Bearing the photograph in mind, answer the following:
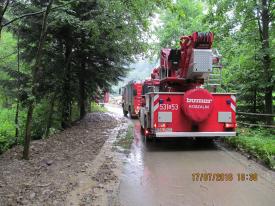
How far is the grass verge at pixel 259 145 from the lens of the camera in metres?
8.00

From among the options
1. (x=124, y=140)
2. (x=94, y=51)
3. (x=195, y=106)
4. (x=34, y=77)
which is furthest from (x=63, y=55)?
(x=195, y=106)

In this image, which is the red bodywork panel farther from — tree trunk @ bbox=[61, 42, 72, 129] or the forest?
tree trunk @ bbox=[61, 42, 72, 129]

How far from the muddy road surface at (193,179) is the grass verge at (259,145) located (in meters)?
0.27

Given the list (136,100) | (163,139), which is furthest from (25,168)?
(136,100)

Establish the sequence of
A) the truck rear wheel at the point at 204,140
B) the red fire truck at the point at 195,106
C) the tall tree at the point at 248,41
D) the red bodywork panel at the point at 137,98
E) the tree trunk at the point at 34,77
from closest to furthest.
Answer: the tree trunk at the point at 34,77, the red fire truck at the point at 195,106, the truck rear wheel at the point at 204,140, the tall tree at the point at 248,41, the red bodywork panel at the point at 137,98

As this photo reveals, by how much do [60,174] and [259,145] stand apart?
5335 mm

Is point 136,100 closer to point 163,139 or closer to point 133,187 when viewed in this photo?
point 163,139

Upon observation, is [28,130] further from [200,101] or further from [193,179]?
[200,101]

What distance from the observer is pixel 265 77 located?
1302 cm

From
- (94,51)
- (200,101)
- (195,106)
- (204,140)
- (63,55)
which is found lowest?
(204,140)

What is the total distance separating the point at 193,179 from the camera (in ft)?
22.7

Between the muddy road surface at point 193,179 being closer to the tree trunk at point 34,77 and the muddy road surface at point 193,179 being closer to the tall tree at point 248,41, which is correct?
the tree trunk at point 34,77

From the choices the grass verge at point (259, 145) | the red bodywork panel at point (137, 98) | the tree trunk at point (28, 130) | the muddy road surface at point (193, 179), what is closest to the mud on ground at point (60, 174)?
the tree trunk at point (28, 130)

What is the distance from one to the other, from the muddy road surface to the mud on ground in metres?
0.48
